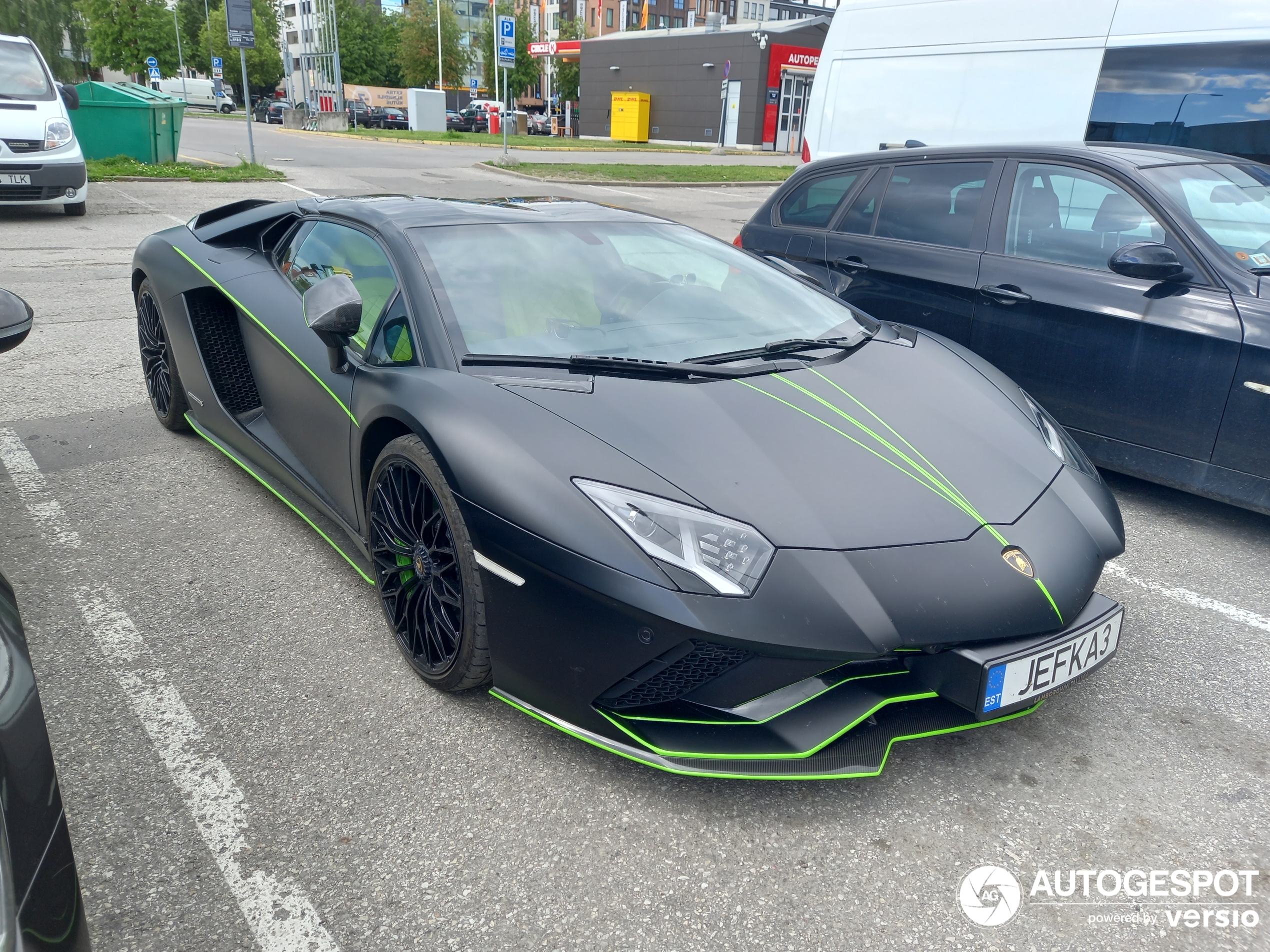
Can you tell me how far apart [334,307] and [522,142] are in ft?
112

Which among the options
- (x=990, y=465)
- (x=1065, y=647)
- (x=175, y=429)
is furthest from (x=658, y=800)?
(x=175, y=429)

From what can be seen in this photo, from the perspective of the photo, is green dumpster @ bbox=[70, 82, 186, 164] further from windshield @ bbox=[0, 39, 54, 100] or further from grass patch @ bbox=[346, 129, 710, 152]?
grass patch @ bbox=[346, 129, 710, 152]

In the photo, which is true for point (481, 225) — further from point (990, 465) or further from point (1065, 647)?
point (1065, 647)

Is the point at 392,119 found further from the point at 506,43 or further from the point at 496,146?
the point at 506,43

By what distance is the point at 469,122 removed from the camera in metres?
48.8

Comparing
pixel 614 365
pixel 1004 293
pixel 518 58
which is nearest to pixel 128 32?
pixel 518 58

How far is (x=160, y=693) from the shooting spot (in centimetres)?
252

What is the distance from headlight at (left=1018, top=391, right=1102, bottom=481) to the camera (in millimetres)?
2662

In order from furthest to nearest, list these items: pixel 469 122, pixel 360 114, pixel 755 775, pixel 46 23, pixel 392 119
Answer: pixel 360 114 → pixel 469 122 → pixel 392 119 → pixel 46 23 → pixel 755 775

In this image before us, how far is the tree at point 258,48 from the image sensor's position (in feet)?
212

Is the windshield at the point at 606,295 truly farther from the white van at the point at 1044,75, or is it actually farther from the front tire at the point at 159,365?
the white van at the point at 1044,75

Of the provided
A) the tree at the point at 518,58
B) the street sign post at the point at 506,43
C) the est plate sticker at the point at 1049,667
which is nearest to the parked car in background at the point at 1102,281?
the est plate sticker at the point at 1049,667

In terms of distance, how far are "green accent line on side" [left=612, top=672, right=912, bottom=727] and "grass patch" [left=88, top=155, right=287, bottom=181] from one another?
15523mm

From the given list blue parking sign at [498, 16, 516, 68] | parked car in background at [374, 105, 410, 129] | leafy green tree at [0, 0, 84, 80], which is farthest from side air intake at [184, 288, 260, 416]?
parked car in background at [374, 105, 410, 129]
